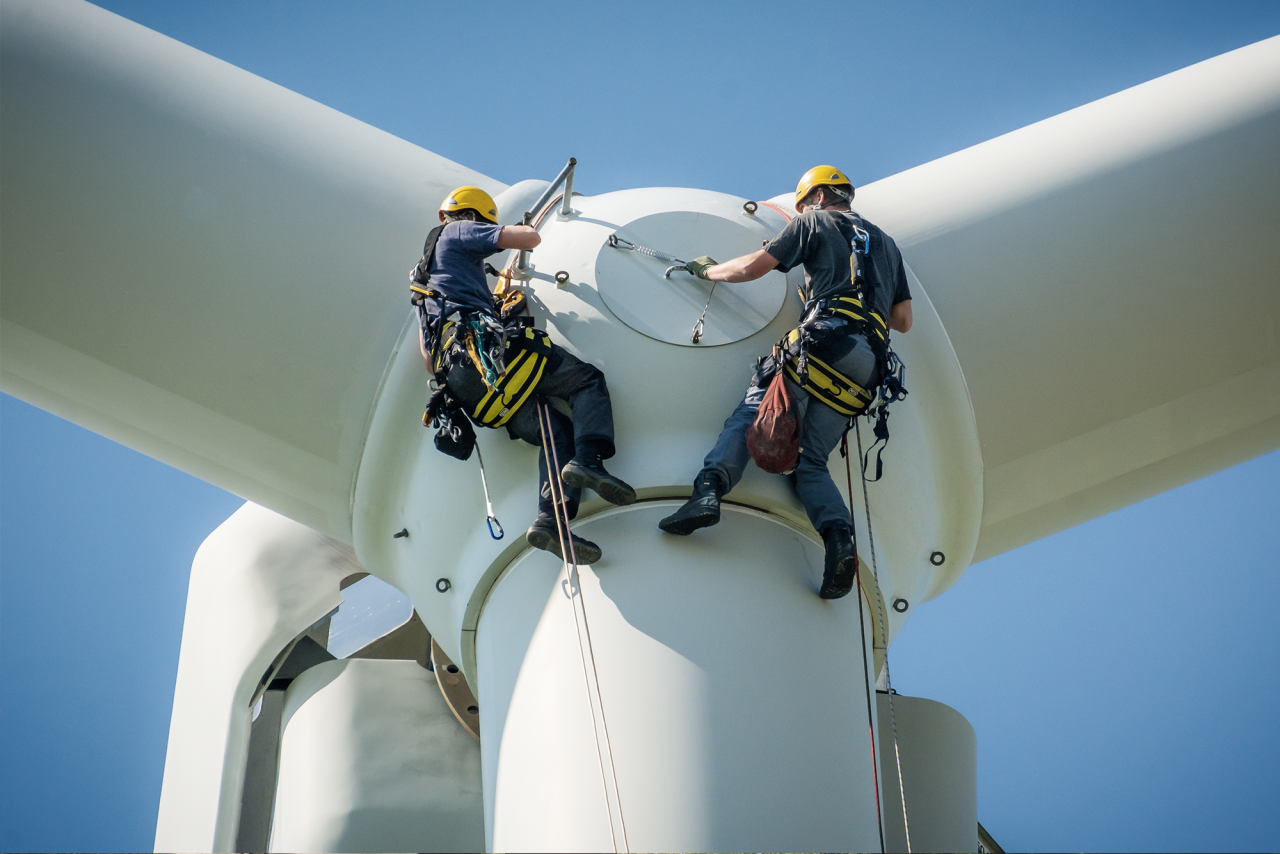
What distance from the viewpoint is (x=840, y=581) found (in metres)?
6.59

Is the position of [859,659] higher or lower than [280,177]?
lower

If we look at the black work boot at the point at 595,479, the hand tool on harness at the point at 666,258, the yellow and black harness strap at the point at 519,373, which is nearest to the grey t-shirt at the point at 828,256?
the hand tool on harness at the point at 666,258

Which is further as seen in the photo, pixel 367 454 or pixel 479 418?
pixel 367 454

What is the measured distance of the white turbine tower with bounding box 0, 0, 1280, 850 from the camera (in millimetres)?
6426

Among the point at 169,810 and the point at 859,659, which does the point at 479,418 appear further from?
the point at 169,810

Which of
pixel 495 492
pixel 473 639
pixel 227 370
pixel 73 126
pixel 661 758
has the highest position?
pixel 73 126

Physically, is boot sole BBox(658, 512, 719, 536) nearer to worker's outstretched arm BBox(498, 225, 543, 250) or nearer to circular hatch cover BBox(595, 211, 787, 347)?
circular hatch cover BBox(595, 211, 787, 347)

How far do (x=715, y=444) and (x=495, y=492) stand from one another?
3.76 feet

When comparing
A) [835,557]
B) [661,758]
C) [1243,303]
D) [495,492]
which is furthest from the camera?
[1243,303]

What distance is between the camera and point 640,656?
6.19 metres

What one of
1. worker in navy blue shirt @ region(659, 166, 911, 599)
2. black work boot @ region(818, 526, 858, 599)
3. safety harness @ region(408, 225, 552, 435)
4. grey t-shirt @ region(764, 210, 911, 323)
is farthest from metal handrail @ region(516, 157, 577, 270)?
black work boot @ region(818, 526, 858, 599)

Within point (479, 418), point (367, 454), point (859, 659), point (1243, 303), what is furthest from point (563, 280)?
point (1243, 303)

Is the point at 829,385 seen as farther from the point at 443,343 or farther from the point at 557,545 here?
the point at 443,343

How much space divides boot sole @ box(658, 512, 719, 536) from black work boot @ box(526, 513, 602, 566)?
0.34 meters
